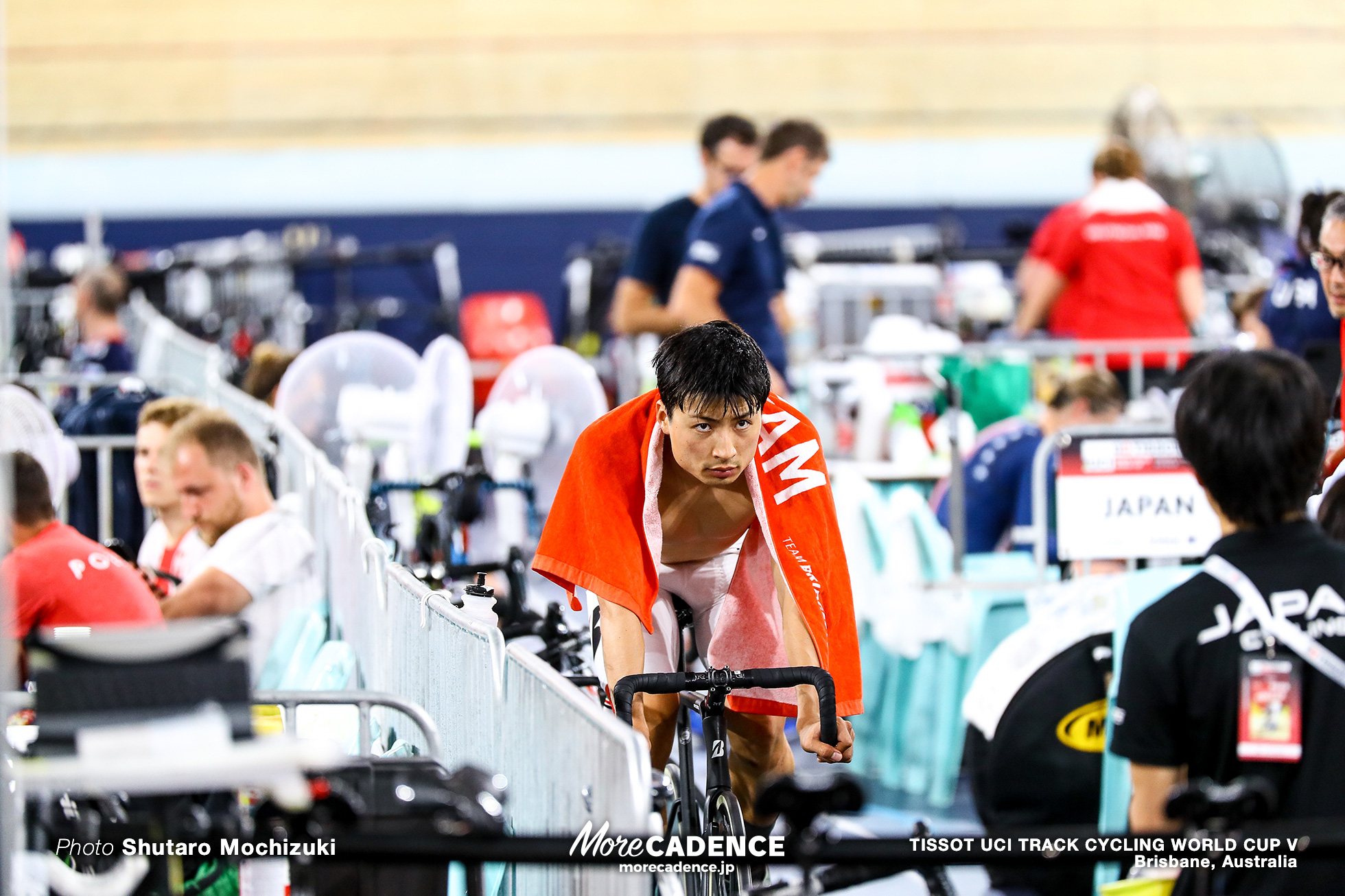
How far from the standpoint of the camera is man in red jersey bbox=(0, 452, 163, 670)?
3416mm

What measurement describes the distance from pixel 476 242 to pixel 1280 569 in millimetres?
12455

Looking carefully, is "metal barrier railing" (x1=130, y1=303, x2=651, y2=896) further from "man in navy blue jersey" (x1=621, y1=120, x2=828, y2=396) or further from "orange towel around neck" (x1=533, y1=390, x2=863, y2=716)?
"man in navy blue jersey" (x1=621, y1=120, x2=828, y2=396)

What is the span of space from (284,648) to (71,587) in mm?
658

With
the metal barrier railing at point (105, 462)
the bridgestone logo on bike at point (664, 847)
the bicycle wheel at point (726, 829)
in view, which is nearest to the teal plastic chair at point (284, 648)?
the bicycle wheel at point (726, 829)

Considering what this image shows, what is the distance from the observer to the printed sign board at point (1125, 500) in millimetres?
4223

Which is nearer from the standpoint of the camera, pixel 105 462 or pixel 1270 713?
pixel 1270 713

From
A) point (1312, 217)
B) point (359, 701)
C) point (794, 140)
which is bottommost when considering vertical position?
point (359, 701)

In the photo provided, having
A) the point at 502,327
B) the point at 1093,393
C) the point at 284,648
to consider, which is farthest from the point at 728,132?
the point at 502,327

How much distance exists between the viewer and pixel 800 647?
2.79 metres

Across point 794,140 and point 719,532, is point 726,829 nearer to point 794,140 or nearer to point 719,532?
point 719,532

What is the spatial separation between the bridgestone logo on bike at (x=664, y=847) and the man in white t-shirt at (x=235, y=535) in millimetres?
2342

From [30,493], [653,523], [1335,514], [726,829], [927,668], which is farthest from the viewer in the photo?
[927,668]

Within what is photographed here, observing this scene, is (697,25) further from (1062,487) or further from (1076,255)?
(1062,487)

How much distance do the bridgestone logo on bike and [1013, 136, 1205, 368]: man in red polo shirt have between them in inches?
213
